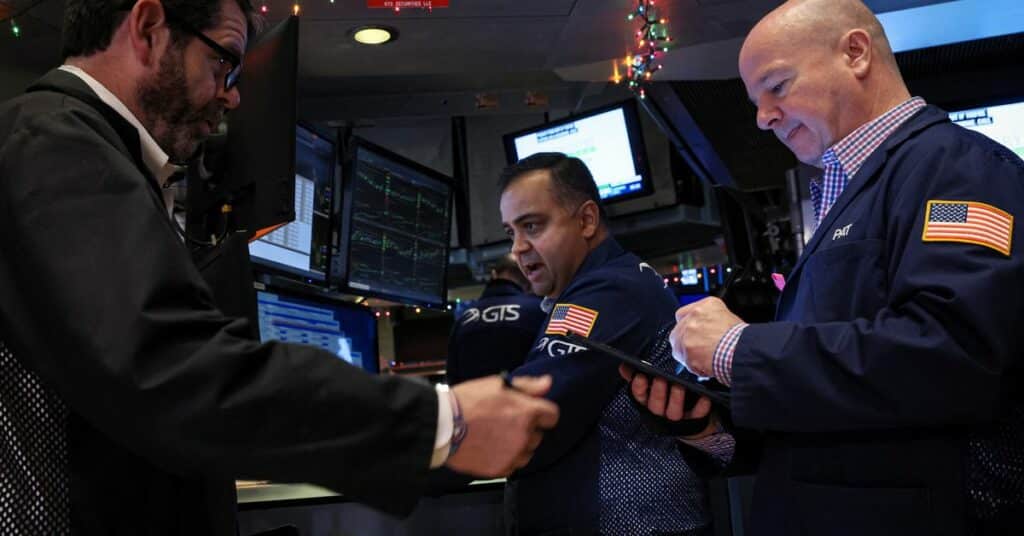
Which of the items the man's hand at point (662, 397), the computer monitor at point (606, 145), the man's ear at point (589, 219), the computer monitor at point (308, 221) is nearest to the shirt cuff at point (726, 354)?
the man's hand at point (662, 397)

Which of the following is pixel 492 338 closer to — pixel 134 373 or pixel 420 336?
pixel 134 373

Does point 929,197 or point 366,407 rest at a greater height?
point 929,197

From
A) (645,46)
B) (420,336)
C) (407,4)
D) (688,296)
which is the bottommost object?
(420,336)

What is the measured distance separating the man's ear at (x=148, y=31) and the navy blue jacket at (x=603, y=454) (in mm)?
1030

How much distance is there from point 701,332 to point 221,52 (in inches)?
36.2

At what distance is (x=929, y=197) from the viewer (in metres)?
1.34

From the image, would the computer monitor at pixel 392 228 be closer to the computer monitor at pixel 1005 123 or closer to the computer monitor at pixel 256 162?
the computer monitor at pixel 256 162

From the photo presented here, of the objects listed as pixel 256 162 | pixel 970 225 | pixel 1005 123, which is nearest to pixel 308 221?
A: pixel 256 162

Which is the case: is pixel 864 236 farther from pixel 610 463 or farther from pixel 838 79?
pixel 610 463

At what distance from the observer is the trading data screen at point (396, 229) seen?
10.9 feet

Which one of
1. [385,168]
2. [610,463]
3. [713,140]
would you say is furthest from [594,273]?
[713,140]

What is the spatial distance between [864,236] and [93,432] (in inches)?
45.8

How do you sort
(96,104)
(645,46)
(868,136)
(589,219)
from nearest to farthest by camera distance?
(96,104), (868,136), (589,219), (645,46)

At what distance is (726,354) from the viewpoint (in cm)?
140
